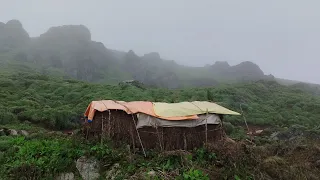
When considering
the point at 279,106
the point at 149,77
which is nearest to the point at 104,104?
the point at 279,106

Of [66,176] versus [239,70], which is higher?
[66,176]

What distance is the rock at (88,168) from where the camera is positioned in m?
9.41

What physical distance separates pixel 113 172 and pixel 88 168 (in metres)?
0.84

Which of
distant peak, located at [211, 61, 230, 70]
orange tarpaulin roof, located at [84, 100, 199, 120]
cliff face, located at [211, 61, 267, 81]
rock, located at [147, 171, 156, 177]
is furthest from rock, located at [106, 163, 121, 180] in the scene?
distant peak, located at [211, 61, 230, 70]

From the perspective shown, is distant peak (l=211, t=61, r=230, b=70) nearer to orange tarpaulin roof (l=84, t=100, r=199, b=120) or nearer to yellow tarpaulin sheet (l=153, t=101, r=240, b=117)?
yellow tarpaulin sheet (l=153, t=101, r=240, b=117)

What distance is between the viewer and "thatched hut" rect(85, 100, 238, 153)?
10.5 meters

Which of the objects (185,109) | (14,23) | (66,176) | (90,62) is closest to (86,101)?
(185,109)

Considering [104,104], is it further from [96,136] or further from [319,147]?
[319,147]

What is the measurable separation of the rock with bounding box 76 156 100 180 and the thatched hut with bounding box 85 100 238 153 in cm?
108

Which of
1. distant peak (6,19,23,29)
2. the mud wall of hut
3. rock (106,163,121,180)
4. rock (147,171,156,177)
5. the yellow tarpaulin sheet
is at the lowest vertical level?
rock (106,163,121,180)

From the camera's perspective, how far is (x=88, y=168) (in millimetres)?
9492

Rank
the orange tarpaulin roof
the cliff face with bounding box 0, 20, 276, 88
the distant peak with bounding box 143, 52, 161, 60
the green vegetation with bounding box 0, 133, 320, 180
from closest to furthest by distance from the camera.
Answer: the green vegetation with bounding box 0, 133, 320, 180 → the orange tarpaulin roof → the cliff face with bounding box 0, 20, 276, 88 → the distant peak with bounding box 143, 52, 161, 60

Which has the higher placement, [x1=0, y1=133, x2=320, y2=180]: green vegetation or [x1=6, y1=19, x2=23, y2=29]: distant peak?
[x1=6, y1=19, x2=23, y2=29]: distant peak

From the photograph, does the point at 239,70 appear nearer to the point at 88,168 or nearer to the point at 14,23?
the point at 14,23
